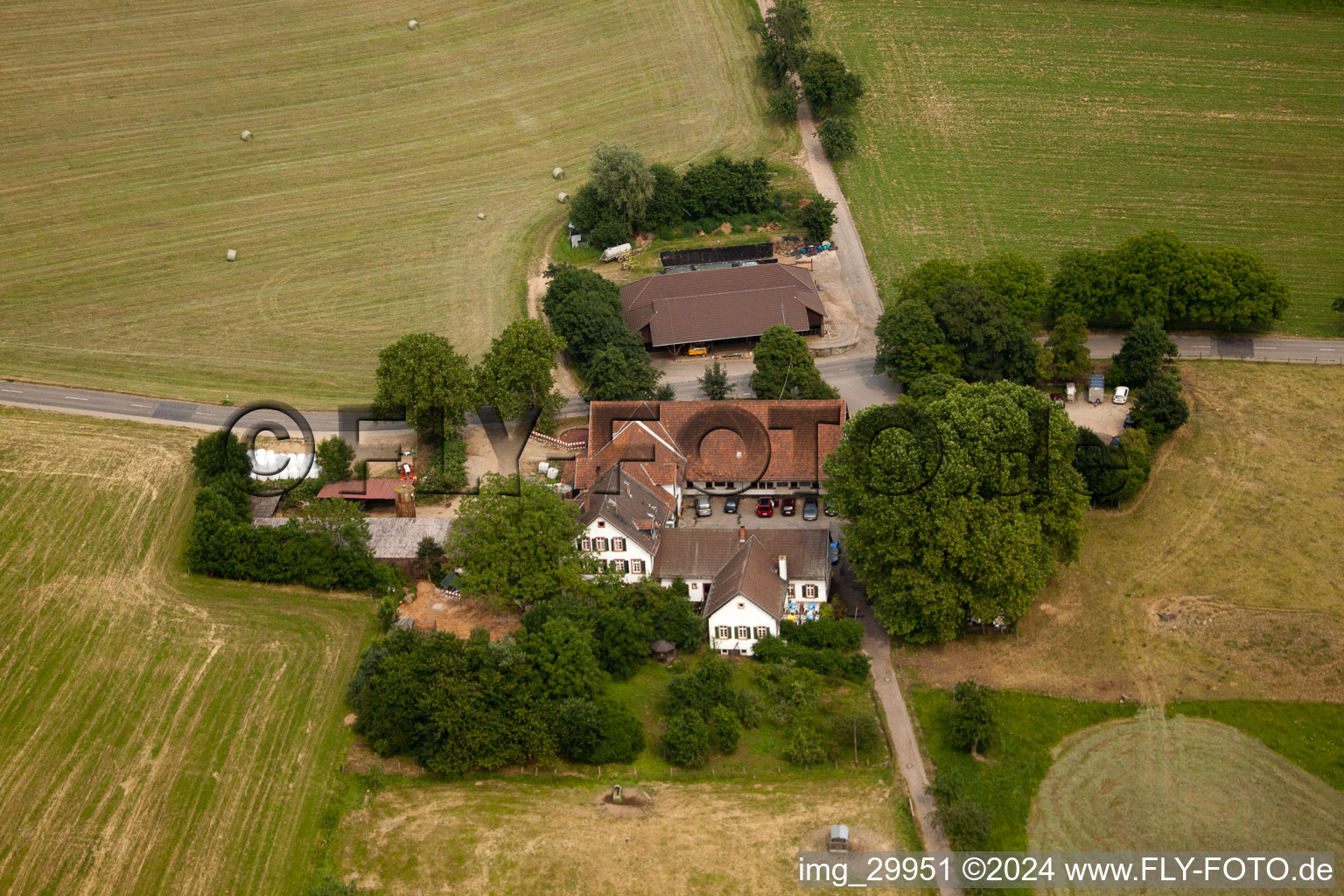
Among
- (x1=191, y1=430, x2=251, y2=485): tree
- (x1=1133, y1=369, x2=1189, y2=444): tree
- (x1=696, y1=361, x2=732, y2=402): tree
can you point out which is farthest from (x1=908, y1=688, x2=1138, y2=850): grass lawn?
(x1=191, y1=430, x2=251, y2=485): tree

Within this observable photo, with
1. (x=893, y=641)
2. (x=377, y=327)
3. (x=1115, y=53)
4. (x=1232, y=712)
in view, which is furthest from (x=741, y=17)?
(x=1232, y=712)

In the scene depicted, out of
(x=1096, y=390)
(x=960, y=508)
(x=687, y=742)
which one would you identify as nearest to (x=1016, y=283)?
(x=1096, y=390)

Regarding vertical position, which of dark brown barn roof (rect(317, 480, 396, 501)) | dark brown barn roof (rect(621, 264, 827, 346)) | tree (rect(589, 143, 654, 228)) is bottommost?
dark brown barn roof (rect(317, 480, 396, 501))

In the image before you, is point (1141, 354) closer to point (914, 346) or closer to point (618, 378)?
point (914, 346)

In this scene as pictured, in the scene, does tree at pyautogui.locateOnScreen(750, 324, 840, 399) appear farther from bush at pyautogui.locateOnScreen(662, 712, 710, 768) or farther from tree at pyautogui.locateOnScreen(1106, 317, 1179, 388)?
bush at pyautogui.locateOnScreen(662, 712, 710, 768)

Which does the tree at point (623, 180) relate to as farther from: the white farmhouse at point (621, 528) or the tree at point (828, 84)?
the white farmhouse at point (621, 528)

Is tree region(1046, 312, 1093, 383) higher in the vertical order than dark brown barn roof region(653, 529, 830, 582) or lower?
higher

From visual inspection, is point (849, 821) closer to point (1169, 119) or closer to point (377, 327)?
point (377, 327)
